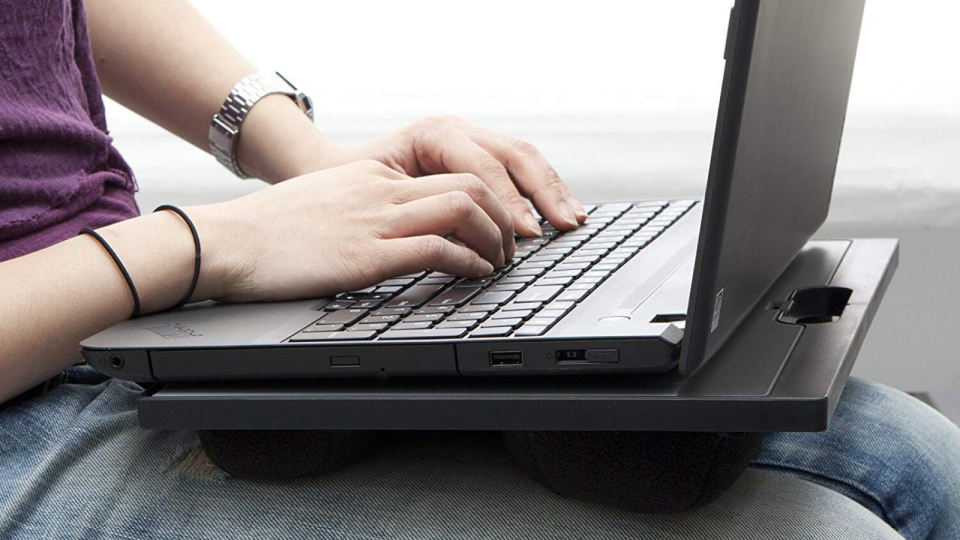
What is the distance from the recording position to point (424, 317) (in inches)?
18.2

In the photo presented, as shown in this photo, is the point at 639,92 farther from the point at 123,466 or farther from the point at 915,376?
the point at 123,466

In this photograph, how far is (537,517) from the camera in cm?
44

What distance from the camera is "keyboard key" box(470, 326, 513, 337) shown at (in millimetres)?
410

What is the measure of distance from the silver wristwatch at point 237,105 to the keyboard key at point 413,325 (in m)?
0.41

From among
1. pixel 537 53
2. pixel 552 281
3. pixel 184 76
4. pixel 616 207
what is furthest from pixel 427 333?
pixel 537 53

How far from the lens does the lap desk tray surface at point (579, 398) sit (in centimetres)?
37

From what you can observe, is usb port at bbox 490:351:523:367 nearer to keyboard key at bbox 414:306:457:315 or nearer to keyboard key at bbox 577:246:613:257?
keyboard key at bbox 414:306:457:315

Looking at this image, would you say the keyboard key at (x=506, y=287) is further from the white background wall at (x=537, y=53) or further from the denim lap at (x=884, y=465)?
the white background wall at (x=537, y=53)

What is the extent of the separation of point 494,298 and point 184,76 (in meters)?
0.44

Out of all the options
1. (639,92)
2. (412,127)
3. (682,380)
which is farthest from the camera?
(639,92)

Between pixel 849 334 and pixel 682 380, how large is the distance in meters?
0.13

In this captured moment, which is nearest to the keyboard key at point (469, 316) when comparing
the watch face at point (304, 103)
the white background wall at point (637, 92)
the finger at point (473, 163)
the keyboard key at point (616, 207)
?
the finger at point (473, 163)

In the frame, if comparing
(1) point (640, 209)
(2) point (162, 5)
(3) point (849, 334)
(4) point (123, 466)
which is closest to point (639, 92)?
(1) point (640, 209)

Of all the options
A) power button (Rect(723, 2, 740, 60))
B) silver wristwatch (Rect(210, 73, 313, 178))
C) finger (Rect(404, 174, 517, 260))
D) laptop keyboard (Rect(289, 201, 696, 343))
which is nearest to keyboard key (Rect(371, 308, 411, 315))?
laptop keyboard (Rect(289, 201, 696, 343))
